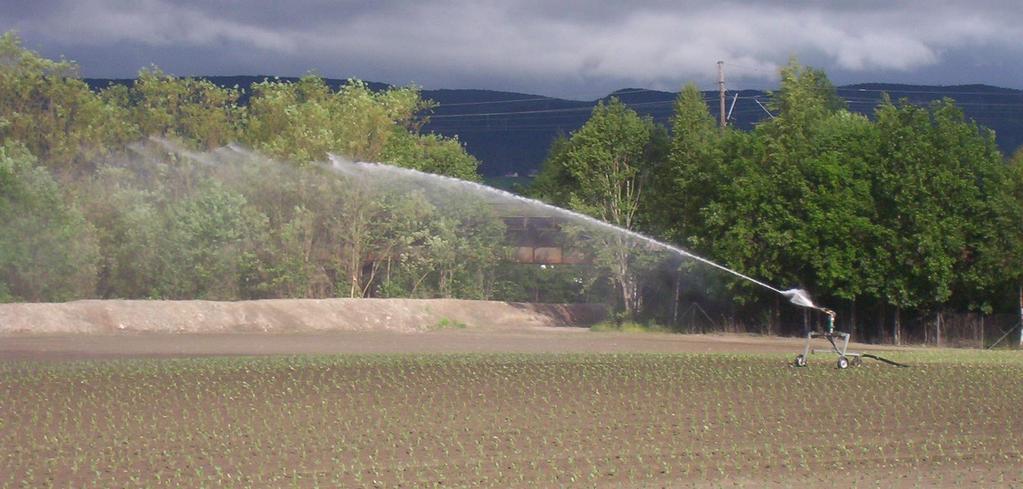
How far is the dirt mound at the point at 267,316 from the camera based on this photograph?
48594 millimetres

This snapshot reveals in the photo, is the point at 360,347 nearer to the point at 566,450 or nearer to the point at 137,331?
the point at 137,331

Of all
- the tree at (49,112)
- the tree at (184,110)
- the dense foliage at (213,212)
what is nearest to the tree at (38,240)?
the dense foliage at (213,212)

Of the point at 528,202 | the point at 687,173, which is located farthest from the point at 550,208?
the point at 687,173

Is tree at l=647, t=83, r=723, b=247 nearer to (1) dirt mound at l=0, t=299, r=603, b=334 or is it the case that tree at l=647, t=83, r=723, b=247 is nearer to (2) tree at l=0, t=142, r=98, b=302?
(1) dirt mound at l=0, t=299, r=603, b=334

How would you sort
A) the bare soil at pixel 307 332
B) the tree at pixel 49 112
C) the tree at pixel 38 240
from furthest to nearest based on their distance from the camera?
1. the tree at pixel 49 112
2. the tree at pixel 38 240
3. the bare soil at pixel 307 332

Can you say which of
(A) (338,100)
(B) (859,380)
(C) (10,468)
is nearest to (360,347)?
(B) (859,380)

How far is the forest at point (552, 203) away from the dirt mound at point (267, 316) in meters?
4.37

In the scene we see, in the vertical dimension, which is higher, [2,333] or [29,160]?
[29,160]

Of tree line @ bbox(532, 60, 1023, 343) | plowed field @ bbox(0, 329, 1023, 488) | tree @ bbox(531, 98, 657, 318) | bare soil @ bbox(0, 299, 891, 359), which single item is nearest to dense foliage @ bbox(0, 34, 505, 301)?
bare soil @ bbox(0, 299, 891, 359)

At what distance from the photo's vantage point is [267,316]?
53156 millimetres

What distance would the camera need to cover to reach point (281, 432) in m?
19.8

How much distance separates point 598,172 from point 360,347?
20.5m

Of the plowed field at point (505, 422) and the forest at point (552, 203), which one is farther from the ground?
the forest at point (552, 203)

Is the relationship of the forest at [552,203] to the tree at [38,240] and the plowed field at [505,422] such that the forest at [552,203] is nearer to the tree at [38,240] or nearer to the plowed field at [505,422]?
the tree at [38,240]
